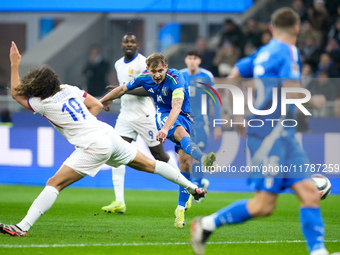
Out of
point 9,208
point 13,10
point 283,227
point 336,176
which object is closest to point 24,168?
point 9,208

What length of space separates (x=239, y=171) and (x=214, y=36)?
5639 mm

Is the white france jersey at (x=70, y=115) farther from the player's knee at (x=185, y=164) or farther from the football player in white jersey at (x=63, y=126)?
the player's knee at (x=185, y=164)

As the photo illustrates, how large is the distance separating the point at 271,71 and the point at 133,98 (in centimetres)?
490

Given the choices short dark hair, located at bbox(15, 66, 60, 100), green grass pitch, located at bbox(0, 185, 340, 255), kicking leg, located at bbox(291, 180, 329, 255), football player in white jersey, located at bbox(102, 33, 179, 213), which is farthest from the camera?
football player in white jersey, located at bbox(102, 33, 179, 213)

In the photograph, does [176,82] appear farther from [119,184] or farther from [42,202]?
[42,202]

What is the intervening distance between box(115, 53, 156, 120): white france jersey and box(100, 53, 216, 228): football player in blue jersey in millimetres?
1224

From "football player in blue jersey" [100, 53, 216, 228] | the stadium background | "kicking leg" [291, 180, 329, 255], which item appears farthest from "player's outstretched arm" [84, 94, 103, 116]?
the stadium background

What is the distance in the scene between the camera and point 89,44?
19.3 metres

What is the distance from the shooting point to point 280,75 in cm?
520

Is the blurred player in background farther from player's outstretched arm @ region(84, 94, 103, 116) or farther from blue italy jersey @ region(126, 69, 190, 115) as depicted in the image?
player's outstretched arm @ region(84, 94, 103, 116)

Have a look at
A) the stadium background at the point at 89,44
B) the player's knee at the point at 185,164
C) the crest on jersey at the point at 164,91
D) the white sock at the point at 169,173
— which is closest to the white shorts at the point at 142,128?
the player's knee at the point at 185,164

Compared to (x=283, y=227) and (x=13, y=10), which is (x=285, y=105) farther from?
(x=13, y=10)

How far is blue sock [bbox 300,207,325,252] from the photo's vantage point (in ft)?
16.4

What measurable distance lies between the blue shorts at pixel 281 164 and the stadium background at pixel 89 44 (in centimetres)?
690
